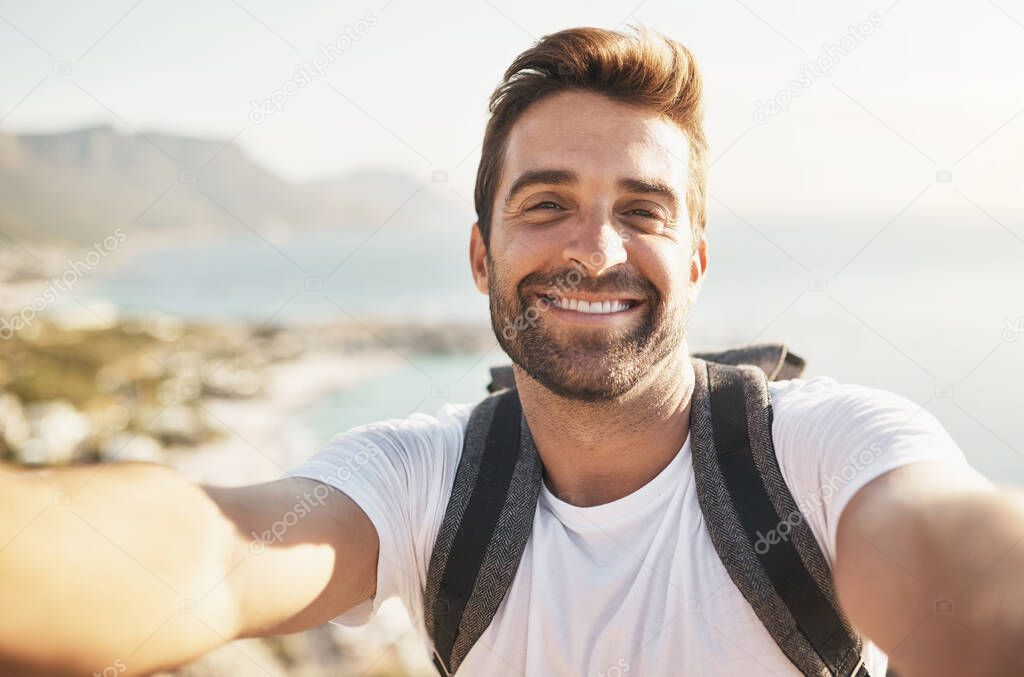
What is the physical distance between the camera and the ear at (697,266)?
9.27 ft

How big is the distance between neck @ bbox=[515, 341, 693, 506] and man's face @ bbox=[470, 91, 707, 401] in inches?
2.1

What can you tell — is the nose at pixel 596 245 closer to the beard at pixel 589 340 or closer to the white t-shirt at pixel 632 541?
the beard at pixel 589 340

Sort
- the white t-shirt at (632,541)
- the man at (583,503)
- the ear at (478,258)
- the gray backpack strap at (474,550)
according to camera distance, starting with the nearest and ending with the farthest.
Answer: the man at (583,503) → the white t-shirt at (632,541) → the gray backpack strap at (474,550) → the ear at (478,258)

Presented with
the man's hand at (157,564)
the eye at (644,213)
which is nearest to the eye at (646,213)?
the eye at (644,213)

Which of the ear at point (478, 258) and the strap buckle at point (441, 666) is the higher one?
the ear at point (478, 258)

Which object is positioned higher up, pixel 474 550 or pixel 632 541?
pixel 632 541

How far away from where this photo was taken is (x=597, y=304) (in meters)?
2.47

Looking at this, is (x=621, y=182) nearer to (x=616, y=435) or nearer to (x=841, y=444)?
(x=616, y=435)

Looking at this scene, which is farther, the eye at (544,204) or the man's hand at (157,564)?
the eye at (544,204)

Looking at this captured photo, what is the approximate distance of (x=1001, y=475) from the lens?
1238cm

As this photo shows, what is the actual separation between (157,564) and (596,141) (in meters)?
1.76

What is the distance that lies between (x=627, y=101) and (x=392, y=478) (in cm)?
147

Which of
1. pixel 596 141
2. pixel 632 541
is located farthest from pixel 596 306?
pixel 632 541

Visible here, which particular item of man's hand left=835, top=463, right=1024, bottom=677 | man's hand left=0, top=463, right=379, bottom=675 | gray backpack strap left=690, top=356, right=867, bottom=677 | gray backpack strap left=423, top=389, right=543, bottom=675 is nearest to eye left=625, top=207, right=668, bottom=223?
gray backpack strap left=690, top=356, right=867, bottom=677
